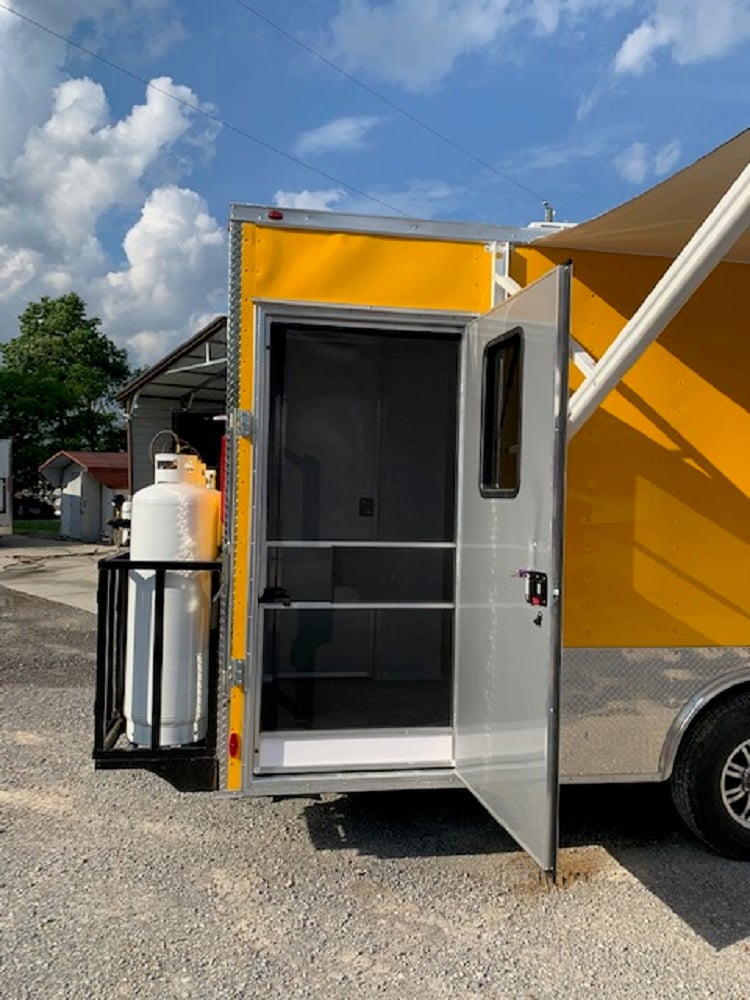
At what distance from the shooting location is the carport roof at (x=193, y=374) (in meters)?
6.41

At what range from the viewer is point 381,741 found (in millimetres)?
3707

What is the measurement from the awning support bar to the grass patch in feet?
92.4

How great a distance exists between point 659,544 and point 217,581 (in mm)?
1849

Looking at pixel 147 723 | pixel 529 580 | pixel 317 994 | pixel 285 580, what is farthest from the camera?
pixel 285 580

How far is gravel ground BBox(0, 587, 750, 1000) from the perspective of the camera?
283cm

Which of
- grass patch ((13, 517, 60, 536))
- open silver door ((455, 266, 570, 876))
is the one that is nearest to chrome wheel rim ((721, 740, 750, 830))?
open silver door ((455, 266, 570, 876))

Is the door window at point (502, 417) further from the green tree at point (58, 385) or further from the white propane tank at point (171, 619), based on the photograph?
the green tree at point (58, 385)

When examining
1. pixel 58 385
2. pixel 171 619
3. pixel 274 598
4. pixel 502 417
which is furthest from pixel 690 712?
pixel 58 385

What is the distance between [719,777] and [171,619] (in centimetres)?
239

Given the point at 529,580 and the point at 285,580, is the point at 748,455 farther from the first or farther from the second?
the point at 285,580

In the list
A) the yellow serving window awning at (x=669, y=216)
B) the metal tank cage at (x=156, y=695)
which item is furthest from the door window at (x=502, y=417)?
the metal tank cage at (x=156, y=695)

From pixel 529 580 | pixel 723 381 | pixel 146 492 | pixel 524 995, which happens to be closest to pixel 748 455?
pixel 723 381

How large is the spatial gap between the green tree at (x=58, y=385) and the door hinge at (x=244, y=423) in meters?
36.8

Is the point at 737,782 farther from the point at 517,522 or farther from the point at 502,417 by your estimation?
the point at 502,417
